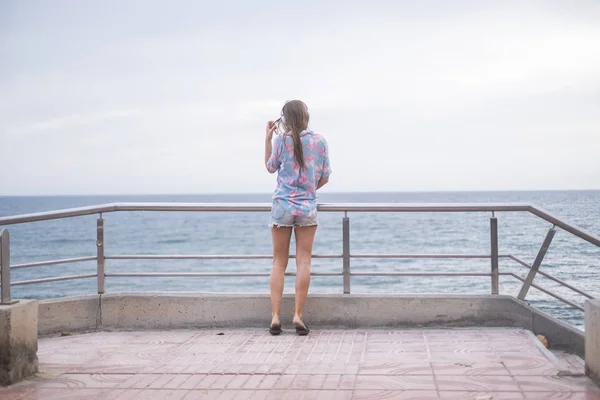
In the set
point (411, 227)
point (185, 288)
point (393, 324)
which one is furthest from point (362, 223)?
point (393, 324)

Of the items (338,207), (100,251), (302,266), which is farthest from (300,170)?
(100,251)

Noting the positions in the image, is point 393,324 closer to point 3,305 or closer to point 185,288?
point 3,305

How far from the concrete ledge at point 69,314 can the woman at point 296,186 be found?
1674 millimetres

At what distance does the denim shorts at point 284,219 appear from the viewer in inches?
262

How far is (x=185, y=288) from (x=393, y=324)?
88.5 ft

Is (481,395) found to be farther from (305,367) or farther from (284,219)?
(284,219)

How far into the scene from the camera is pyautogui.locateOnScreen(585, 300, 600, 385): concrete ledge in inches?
187

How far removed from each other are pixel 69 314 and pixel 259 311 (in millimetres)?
1696

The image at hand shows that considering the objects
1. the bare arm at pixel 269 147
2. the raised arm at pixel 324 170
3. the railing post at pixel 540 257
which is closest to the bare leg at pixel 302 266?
the raised arm at pixel 324 170

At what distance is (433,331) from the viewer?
6.82 metres

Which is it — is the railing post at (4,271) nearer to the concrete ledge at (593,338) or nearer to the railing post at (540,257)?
the concrete ledge at (593,338)

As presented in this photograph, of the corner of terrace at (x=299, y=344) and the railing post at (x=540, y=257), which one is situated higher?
the railing post at (x=540, y=257)

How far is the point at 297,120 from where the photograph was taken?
665cm

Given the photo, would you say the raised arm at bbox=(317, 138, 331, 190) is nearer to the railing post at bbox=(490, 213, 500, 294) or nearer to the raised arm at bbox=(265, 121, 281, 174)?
the raised arm at bbox=(265, 121, 281, 174)
